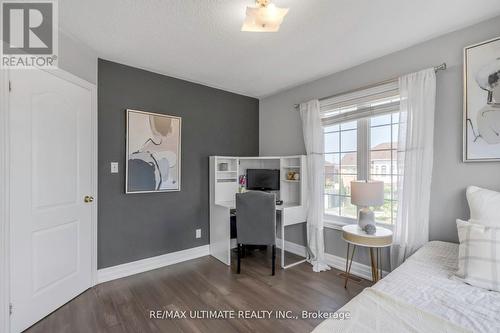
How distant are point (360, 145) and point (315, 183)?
69 cm

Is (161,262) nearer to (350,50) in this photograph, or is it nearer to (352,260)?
(352,260)

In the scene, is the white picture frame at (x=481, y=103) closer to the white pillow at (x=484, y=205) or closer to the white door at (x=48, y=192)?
the white pillow at (x=484, y=205)

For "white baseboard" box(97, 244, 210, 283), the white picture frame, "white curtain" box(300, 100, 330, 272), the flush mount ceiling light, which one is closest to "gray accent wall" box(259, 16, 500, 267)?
the white picture frame

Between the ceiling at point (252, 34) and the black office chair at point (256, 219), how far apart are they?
1558mm

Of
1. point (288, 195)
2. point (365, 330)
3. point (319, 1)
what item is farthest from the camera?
point (288, 195)

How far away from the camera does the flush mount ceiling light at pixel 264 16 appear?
5.05 feet

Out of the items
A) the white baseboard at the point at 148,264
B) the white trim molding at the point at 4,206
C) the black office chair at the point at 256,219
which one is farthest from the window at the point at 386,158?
the white trim molding at the point at 4,206

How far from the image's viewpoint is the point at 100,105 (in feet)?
8.32

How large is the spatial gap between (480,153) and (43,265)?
3.69 meters

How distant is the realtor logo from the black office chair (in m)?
2.20

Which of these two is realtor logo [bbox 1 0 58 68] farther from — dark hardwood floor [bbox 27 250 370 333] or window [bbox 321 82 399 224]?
window [bbox 321 82 399 224]

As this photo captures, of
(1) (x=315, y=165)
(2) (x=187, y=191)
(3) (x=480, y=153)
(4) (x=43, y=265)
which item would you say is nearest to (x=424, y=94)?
(3) (x=480, y=153)

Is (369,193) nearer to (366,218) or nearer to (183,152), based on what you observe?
(366,218)

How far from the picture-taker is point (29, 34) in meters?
1.88
